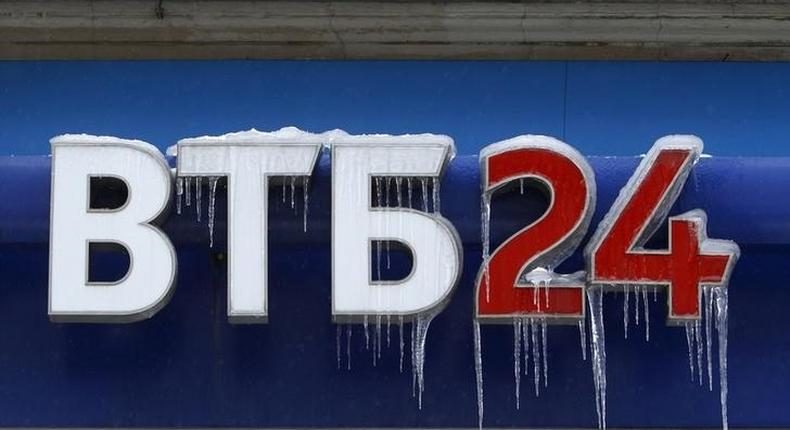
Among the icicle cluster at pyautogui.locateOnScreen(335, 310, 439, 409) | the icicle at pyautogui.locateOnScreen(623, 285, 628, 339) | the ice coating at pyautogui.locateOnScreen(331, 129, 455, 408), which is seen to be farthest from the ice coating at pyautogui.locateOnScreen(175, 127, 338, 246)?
the icicle at pyautogui.locateOnScreen(623, 285, 628, 339)

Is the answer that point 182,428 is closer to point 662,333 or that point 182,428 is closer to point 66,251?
point 66,251

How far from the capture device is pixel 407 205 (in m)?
7.95

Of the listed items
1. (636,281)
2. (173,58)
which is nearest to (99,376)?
(173,58)

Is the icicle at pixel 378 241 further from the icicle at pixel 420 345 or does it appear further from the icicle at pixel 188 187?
the icicle at pixel 188 187

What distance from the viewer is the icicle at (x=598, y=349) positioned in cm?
785

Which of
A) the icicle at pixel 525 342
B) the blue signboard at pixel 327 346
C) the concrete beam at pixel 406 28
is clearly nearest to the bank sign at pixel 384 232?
the blue signboard at pixel 327 346

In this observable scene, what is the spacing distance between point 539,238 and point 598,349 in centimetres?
73

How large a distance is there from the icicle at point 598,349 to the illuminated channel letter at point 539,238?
144 mm

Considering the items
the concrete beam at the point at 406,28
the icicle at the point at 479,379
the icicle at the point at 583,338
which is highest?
the concrete beam at the point at 406,28

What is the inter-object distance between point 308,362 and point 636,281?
1801 mm

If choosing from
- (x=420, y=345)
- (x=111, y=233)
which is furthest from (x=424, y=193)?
(x=111, y=233)

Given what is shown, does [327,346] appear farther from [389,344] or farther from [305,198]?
[305,198]

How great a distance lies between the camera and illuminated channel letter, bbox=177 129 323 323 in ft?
25.3

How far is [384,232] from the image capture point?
771cm
